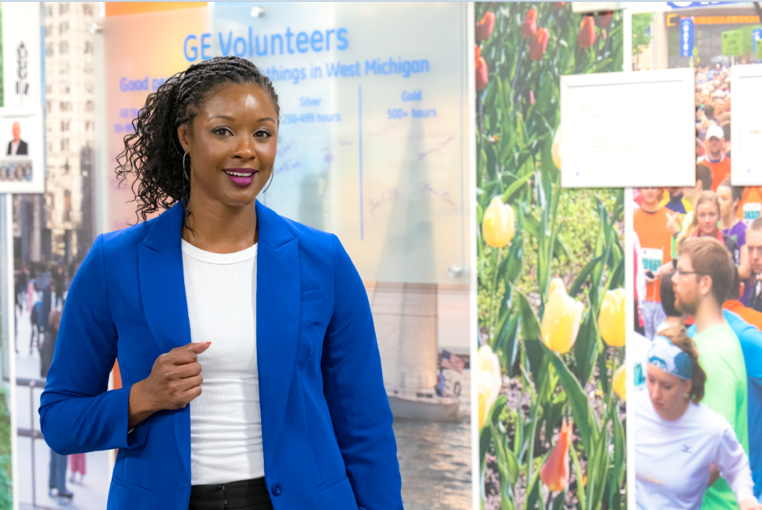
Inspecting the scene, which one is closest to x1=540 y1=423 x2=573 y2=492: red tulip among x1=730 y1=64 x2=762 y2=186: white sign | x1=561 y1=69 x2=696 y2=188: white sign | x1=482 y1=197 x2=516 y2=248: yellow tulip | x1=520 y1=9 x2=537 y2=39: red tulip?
x1=482 y1=197 x2=516 y2=248: yellow tulip

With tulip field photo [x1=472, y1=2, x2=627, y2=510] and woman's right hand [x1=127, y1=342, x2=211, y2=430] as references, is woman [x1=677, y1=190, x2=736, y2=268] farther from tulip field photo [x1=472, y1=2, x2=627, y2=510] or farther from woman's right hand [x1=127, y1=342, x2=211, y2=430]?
woman's right hand [x1=127, y1=342, x2=211, y2=430]

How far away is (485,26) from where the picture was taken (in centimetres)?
254

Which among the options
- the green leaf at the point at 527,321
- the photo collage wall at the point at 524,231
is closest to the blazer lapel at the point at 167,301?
the photo collage wall at the point at 524,231

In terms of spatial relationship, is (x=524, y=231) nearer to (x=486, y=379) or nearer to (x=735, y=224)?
(x=486, y=379)

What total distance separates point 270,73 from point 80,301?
177 cm

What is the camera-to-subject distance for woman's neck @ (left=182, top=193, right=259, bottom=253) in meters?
1.29

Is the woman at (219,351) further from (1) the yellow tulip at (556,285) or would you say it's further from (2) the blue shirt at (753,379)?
(2) the blue shirt at (753,379)

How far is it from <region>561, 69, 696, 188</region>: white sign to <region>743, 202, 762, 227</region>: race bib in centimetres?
20

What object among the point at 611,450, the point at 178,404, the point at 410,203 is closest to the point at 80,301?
the point at 178,404

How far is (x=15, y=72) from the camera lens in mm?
3031

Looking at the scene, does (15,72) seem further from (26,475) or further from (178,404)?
(178,404)

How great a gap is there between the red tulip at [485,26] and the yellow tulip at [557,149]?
441mm

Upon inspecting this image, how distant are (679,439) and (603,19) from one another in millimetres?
1521

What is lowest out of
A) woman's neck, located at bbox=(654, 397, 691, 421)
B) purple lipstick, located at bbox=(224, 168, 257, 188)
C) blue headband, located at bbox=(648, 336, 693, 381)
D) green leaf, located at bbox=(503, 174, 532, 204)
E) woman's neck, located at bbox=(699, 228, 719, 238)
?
woman's neck, located at bbox=(654, 397, 691, 421)
